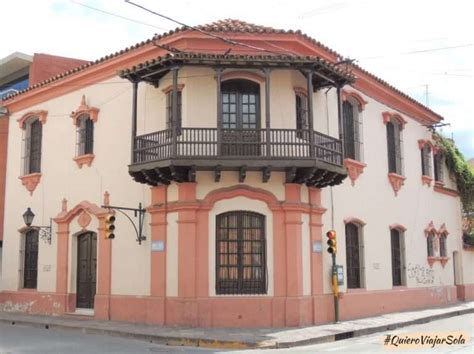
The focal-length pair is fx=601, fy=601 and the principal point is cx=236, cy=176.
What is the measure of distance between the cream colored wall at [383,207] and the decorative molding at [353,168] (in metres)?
0.23

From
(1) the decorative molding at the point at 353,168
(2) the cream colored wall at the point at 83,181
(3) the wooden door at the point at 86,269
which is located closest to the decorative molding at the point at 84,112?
(2) the cream colored wall at the point at 83,181

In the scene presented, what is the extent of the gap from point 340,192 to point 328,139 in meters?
2.44

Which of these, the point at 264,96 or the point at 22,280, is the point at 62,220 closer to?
the point at 22,280

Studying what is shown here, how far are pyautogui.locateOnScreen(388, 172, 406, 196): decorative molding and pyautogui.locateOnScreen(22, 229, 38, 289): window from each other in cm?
1281

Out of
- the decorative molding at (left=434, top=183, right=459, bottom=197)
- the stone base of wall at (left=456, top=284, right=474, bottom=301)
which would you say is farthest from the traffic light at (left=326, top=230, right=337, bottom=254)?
the stone base of wall at (left=456, top=284, right=474, bottom=301)

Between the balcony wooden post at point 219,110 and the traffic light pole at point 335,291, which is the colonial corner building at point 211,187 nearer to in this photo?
the balcony wooden post at point 219,110

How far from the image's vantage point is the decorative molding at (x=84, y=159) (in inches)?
762

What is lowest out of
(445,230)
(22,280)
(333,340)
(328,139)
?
(333,340)

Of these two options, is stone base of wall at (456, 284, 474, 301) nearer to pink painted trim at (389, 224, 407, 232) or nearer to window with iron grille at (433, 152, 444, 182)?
window with iron grille at (433, 152, 444, 182)

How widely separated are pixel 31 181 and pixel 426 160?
15729 mm

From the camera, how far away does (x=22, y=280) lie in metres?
21.4

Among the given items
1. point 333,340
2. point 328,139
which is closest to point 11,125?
point 328,139

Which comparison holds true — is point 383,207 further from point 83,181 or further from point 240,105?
point 83,181

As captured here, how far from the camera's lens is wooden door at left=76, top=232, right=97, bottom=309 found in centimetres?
1898
